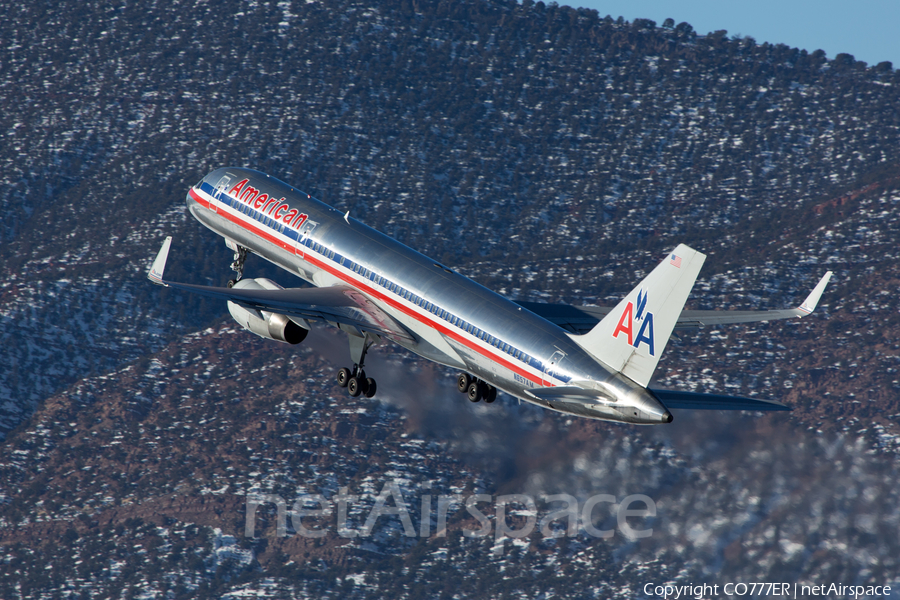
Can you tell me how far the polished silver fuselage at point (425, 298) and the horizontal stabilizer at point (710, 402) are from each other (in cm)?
131

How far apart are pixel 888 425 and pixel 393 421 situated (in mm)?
60230

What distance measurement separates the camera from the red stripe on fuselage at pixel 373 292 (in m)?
53.3

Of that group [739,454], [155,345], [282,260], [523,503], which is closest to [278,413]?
[155,345]

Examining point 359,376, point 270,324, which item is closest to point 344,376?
point 359,376

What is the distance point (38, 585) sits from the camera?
151 m

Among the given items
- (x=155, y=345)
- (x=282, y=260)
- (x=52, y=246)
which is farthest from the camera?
(x=52, y=246)

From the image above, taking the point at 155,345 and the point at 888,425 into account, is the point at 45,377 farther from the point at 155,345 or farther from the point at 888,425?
the point at 888,425

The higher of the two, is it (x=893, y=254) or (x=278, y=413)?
(x=893, y=254)

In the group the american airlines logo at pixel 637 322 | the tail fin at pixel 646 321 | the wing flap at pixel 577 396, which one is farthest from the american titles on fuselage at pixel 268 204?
the american airlines logo at pixel 637 322

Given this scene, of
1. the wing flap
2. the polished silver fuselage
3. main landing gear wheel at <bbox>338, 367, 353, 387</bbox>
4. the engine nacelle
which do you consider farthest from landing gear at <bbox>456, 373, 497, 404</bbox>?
the wing flap

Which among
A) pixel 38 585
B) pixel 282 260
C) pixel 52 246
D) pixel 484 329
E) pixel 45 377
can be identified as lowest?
pixel 38 585

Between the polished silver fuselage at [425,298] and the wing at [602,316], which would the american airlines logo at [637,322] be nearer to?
the polished silver fuselage at [425,298]

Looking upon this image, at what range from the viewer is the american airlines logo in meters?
49.2

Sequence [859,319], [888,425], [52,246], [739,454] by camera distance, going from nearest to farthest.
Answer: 1. [739,454]
2. [888,425]
3. [859,319]
4. [52,246]
